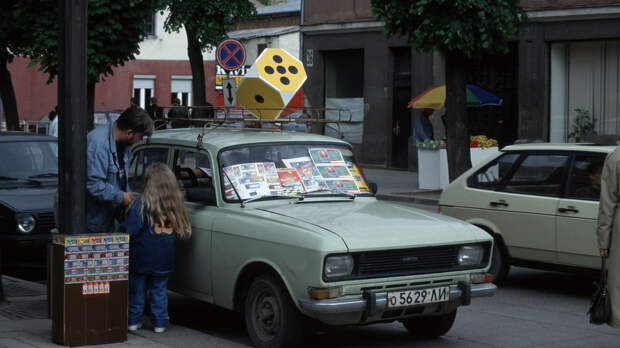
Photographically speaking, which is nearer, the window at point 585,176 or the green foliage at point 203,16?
the window at point 585,176

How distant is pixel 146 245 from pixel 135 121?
103cm

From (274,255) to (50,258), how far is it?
1891 millimetres

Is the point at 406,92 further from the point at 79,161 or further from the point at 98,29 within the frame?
the point at 79,161

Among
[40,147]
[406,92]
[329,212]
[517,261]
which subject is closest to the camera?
[329,212]

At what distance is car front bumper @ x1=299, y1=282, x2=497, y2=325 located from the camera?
245 inches

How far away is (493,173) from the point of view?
33.2ft

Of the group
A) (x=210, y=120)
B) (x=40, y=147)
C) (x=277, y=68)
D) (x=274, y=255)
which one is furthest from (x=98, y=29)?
(x=274, y=255)

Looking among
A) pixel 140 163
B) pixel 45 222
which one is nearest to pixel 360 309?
pixel 140 163

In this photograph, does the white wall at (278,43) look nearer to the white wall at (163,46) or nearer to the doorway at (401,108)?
the white wall at (163,46)

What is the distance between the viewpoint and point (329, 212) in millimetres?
7078

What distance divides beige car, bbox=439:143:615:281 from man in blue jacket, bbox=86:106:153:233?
158 inches

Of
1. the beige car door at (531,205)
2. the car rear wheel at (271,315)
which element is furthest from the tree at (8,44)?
the car rear wheel at (271,315)

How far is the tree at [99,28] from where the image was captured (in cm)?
1381

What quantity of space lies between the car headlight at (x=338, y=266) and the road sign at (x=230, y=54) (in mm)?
11361
